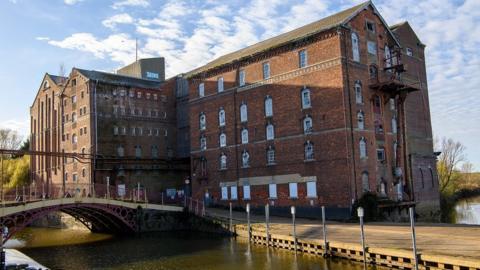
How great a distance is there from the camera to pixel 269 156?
38.8 metres

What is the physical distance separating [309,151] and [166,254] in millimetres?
14049

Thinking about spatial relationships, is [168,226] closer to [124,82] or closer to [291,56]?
[291,56]

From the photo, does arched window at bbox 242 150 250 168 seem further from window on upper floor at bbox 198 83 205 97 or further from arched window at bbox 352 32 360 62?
arched window at bbox 352 32 360 62

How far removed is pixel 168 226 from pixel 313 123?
49.3ft

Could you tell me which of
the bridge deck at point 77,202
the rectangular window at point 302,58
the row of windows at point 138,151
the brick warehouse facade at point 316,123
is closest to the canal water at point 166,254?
the bridge deck at point 77,202

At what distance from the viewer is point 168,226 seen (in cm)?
3959

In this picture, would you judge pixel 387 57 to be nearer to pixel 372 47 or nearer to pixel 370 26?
pixel 372 47

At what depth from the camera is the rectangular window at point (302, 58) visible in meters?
36.3

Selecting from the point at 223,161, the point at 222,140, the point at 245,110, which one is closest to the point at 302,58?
the point at 245,110

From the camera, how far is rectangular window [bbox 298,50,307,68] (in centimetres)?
3631

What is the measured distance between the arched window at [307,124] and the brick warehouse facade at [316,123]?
3.6 inches

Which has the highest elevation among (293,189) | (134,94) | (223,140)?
(134,94)

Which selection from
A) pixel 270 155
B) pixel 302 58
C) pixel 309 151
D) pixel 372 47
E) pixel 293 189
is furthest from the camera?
pixel 270 155

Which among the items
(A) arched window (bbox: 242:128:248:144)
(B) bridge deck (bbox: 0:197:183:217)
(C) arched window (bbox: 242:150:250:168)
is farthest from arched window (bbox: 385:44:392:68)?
(B) bridge deck (bbox: 0:197:183:217)
